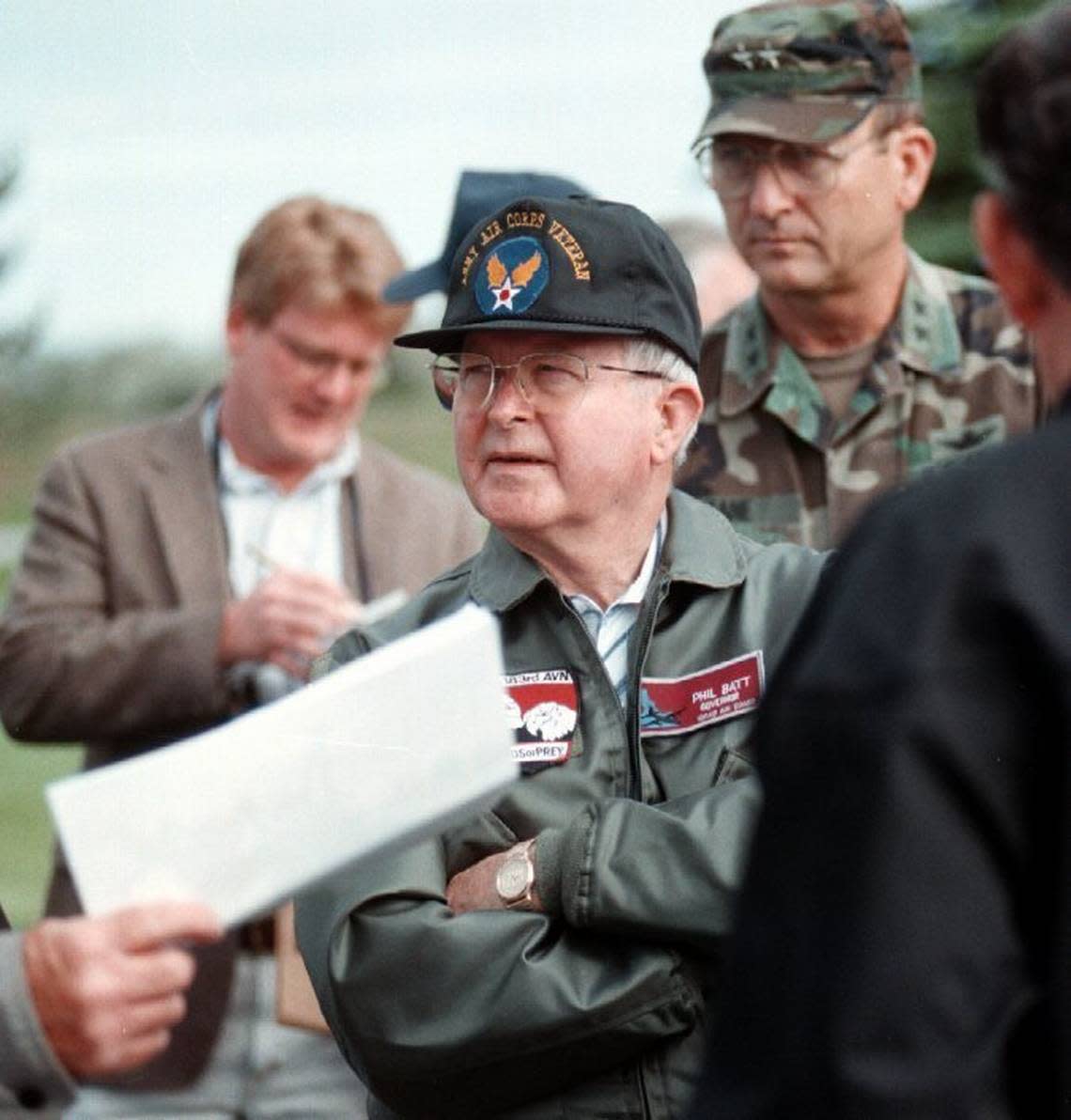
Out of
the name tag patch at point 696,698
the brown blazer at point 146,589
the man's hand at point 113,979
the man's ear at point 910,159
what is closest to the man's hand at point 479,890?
the name tag patch at point 696,698

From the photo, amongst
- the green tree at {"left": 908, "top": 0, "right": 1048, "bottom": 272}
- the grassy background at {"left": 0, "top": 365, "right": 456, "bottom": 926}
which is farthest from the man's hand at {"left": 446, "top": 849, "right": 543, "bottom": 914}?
the green tree at {"left": 908, "top": 0, "right": 1048, "bottom": 272}

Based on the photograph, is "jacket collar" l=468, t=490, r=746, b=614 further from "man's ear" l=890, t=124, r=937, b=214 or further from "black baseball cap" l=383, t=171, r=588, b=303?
"man's ear" l=890, t=124, r=937, b=214

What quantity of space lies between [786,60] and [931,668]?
8.61ft

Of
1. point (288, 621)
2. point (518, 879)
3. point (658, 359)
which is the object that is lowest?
point (288, 621)

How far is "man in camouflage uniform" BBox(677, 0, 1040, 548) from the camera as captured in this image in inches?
153

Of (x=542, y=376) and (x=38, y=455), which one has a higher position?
(x=542, y=376)

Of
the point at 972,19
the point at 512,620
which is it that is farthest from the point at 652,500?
the point at 972,19

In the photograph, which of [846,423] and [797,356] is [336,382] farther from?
[846,423]

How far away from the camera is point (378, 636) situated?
2.79 meters

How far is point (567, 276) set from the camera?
277 cm

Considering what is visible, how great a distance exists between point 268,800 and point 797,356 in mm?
2233

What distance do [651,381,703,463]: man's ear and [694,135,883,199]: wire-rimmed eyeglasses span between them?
1.10 m

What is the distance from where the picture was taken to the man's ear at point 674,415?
2.90m

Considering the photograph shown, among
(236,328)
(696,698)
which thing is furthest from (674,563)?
(236,328)
